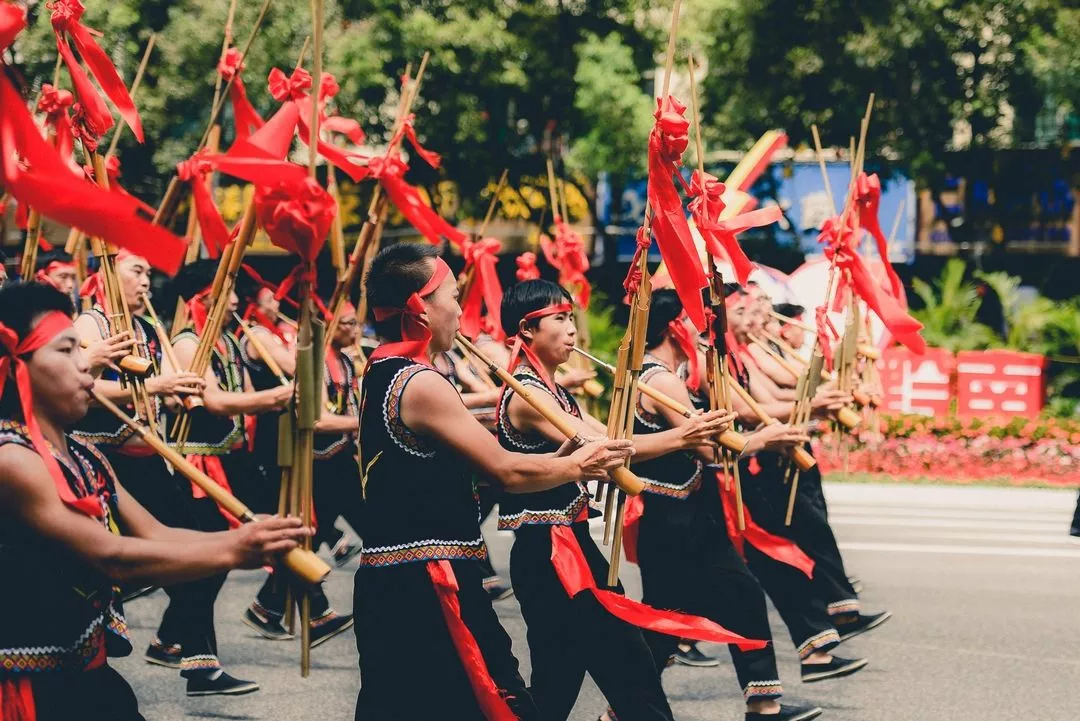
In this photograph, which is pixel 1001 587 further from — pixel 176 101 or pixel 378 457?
pixel 176 101

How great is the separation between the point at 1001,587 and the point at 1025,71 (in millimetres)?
11182

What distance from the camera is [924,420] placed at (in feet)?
51.4

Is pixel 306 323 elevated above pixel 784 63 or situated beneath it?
situated beneath

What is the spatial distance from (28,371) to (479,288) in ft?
18.1

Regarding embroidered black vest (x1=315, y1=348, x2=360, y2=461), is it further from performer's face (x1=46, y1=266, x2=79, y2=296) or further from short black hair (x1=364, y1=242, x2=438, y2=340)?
short black hair (x1=364, y1=242, x2=438, y2=340)

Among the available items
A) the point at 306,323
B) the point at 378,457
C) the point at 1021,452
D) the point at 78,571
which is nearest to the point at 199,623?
the point at 378,457

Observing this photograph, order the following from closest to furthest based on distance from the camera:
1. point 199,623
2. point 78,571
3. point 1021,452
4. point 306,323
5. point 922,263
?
point 306,323
point 78,571
point 199,623
point 1021,452
point 922,263

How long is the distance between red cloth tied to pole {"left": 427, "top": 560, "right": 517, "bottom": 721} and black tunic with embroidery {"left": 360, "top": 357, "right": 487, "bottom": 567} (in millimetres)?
55

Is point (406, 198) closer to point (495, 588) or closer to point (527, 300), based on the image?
point (527, 300)

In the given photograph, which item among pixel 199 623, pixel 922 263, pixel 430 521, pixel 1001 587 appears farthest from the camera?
pixel 922 263

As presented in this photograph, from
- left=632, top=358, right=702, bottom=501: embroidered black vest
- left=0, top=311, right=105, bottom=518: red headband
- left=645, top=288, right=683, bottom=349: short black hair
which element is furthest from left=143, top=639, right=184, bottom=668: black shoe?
left=0, top=311, right=105, bottom=518: red headband

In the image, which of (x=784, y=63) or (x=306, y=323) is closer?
(x=306, y=323)

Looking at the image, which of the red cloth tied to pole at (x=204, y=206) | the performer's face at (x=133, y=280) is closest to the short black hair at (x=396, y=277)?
the red cloth tied to pole at (x=204, y=206)

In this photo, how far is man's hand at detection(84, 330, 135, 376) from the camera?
208 inches
